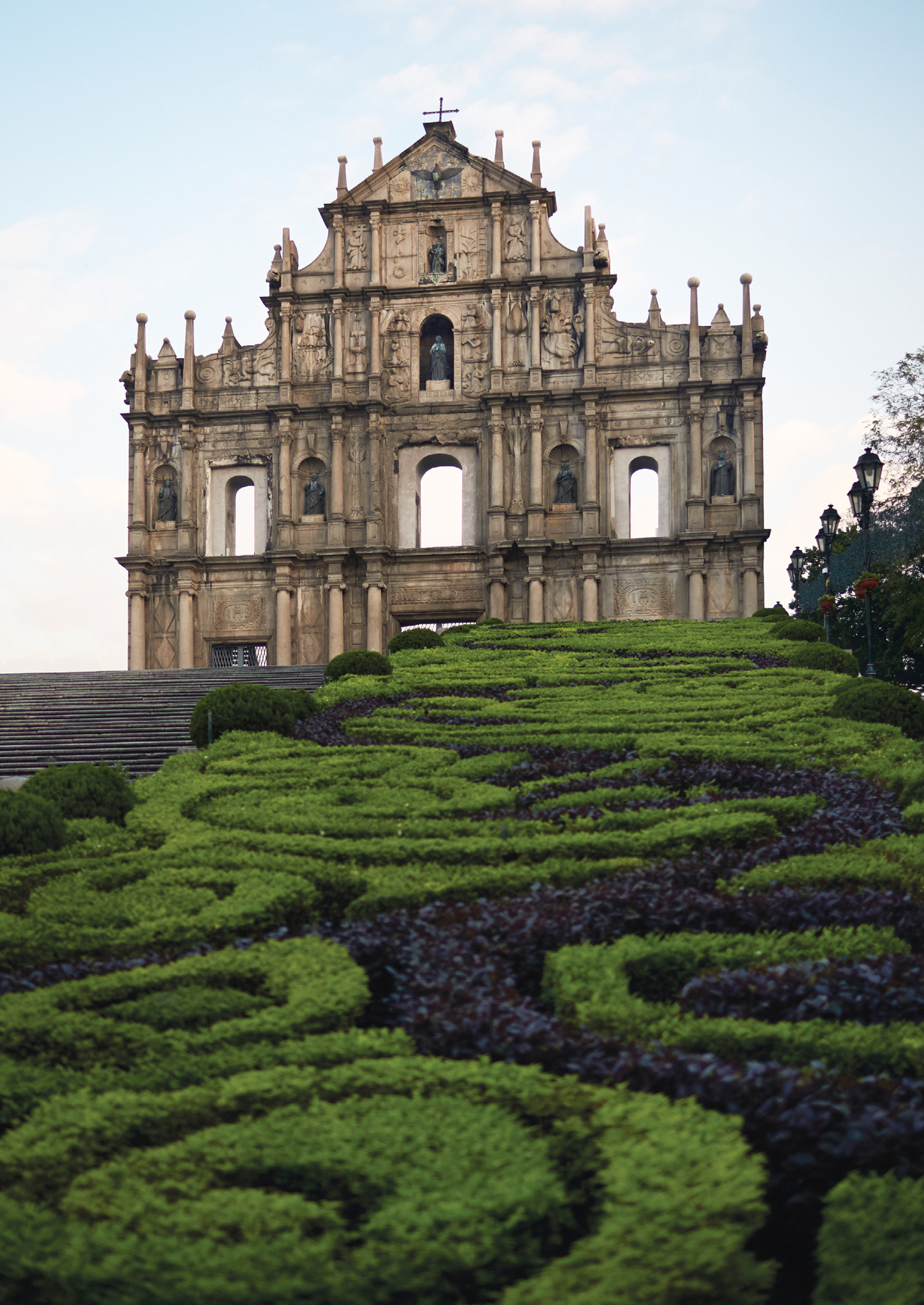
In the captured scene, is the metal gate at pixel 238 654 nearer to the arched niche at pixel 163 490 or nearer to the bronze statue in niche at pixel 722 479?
the arched niche at pixel 163 490

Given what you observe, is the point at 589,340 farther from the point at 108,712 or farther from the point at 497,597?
the point at 108,712

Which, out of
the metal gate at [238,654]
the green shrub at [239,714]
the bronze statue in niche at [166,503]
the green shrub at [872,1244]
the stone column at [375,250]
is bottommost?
the green shrub at [872,1244]

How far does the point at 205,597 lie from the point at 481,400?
10.2m

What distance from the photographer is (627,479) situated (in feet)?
119

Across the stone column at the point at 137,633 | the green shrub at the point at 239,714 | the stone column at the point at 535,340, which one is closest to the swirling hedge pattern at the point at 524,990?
the green shrub at the point at 239,714

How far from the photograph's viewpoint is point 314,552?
35.9 m

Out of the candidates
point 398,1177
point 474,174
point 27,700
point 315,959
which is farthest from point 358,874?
point 474,174

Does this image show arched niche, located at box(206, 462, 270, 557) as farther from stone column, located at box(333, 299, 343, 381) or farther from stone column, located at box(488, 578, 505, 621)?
stone column, located at box(488, 578, 505, 621)

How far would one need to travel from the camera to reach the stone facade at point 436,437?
35344 millimetres

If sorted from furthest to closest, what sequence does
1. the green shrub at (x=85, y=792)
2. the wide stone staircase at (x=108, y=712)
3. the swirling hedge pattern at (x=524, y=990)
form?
the wide stone staircase at (x=108, y=712) < the green shrub at (x=85, y=792) < the swirling hedge pattern at (x=524, y=990)

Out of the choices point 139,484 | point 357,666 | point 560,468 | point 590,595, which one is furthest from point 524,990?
point 139,484

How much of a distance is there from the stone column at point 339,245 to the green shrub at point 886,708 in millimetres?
28167

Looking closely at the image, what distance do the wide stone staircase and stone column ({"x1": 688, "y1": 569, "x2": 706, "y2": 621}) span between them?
46.9 feet

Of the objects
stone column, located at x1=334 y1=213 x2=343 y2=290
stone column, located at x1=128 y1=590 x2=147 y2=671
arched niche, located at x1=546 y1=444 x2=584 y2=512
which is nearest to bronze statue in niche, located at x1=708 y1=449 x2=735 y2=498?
arched niche, located at x1=546 y1=444 x2=584 y2=512
